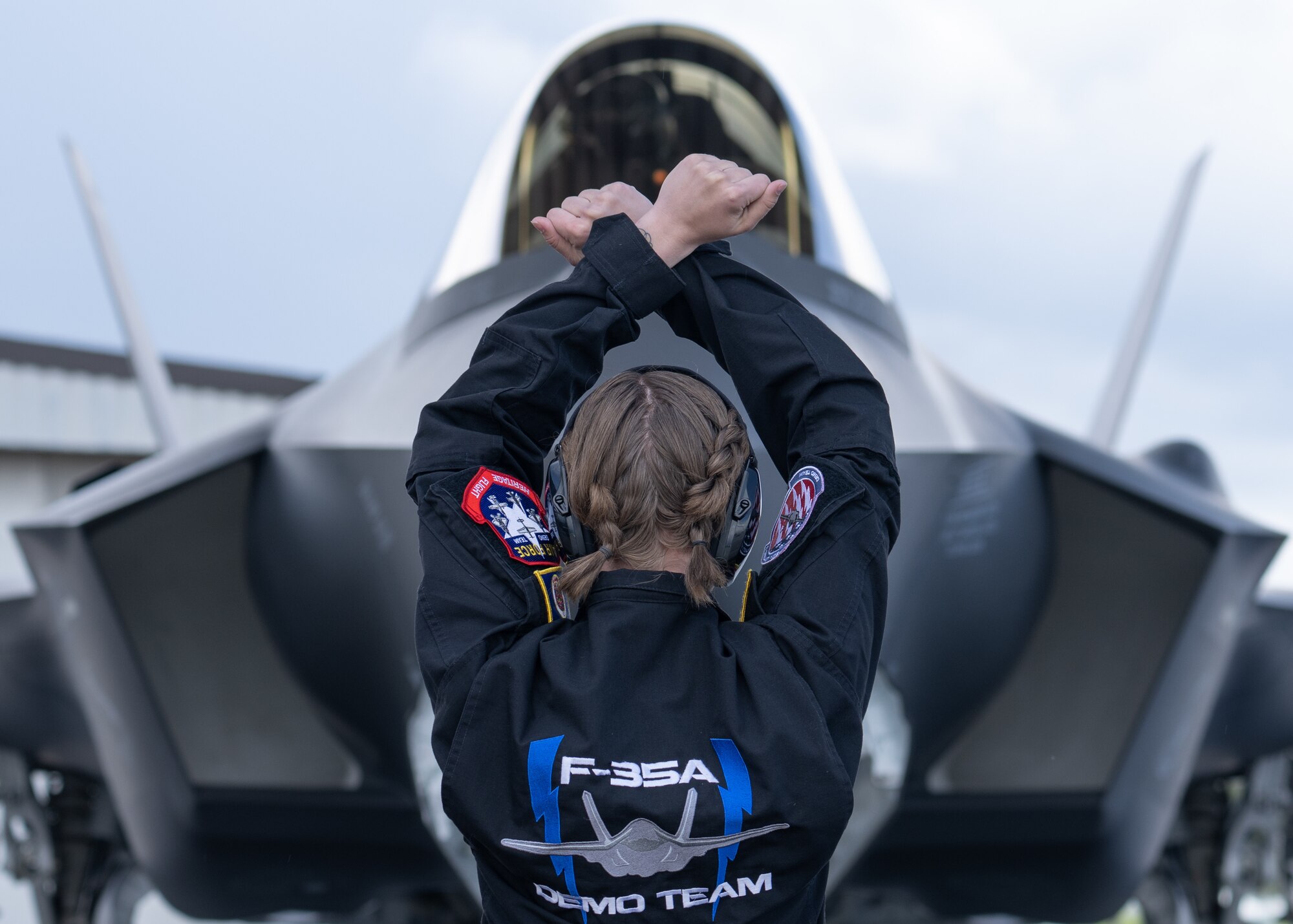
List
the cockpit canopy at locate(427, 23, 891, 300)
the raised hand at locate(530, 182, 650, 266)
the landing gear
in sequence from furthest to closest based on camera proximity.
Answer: the landing gear, the cockpit canopy at locate(427, 23, 891, 300), the raised hand at locate(530, 182, 650, 266)

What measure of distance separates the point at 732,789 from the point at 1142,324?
4.68 m

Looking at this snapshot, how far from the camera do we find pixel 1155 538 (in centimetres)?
247

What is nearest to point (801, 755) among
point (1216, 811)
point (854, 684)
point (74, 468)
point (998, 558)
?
point (854, 684)

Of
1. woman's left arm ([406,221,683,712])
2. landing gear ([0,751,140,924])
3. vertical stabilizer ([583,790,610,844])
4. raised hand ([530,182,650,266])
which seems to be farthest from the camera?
landing gear ([0,751,140,924])

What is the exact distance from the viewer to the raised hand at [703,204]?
1.16m

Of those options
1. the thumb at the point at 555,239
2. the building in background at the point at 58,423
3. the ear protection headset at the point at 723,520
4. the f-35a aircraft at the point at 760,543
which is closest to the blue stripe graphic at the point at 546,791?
the ear protection headset at the point at 723,520

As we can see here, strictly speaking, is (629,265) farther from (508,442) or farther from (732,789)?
(732,789)

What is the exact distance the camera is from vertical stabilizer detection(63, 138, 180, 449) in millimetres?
5070

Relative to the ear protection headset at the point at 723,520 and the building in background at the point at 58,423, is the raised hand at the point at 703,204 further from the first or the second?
the building in background at the point at 58,423

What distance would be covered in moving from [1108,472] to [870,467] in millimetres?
1543

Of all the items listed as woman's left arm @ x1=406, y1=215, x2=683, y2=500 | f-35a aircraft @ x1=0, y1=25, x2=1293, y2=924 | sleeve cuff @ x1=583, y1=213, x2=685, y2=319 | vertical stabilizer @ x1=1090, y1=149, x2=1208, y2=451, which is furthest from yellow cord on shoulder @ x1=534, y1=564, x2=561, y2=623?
vertical stabilizer @ x1=1090, y1=149, x2=1208, y2=451

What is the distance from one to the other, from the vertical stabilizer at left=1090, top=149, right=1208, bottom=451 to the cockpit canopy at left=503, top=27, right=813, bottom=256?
255 cm

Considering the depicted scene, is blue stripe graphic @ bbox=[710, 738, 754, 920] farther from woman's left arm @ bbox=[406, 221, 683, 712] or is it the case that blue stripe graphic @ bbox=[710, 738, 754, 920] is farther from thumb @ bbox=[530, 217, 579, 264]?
thumb @ bbox=[530, 217, 579, 264]

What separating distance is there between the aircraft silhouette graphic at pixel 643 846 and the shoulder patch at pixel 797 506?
11.3 inches
